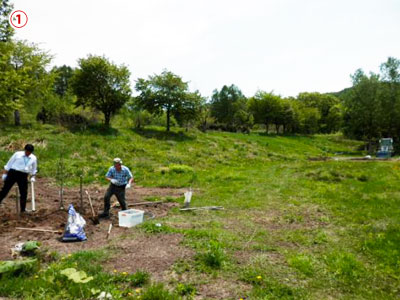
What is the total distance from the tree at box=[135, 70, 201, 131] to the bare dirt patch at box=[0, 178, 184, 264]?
1646cm

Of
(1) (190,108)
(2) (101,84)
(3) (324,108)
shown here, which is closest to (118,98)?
(2) (101,84)

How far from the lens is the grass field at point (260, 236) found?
442 centimetres

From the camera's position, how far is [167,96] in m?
26.8

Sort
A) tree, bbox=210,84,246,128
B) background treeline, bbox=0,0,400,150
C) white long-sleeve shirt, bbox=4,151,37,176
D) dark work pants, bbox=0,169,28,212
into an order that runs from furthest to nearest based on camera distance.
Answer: tree, bbox=210,84,246,128 → background treeline, bbox=0,0,400,150 → dark work pants, bbox=0,169,28,212 → white long-sleeve shirt, bbox=4,151,37,176

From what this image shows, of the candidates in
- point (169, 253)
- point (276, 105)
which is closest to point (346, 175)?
point (169, 253)

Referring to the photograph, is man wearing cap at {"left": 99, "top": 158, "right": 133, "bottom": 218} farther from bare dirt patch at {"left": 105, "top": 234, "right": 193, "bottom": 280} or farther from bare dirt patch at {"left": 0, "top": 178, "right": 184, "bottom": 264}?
bare dirt patch at {"left": 105, "top": 234, "right": 193, "bottom": 280}

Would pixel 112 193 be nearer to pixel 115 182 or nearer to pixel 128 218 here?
pixel 115 182

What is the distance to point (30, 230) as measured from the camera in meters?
6.62

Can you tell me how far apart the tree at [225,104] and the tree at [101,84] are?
104ft

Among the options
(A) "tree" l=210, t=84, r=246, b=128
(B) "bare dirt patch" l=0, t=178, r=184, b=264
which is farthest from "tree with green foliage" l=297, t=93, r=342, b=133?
(B) "bare dirt patch" l=0, t=178, r=184, b=264

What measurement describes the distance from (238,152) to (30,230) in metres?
20.7

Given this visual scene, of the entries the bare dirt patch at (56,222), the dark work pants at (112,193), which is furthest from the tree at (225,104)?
the dark work pants at (112,193)

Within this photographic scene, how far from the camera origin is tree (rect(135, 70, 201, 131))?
26.8 meters

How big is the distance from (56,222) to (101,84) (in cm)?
1742
